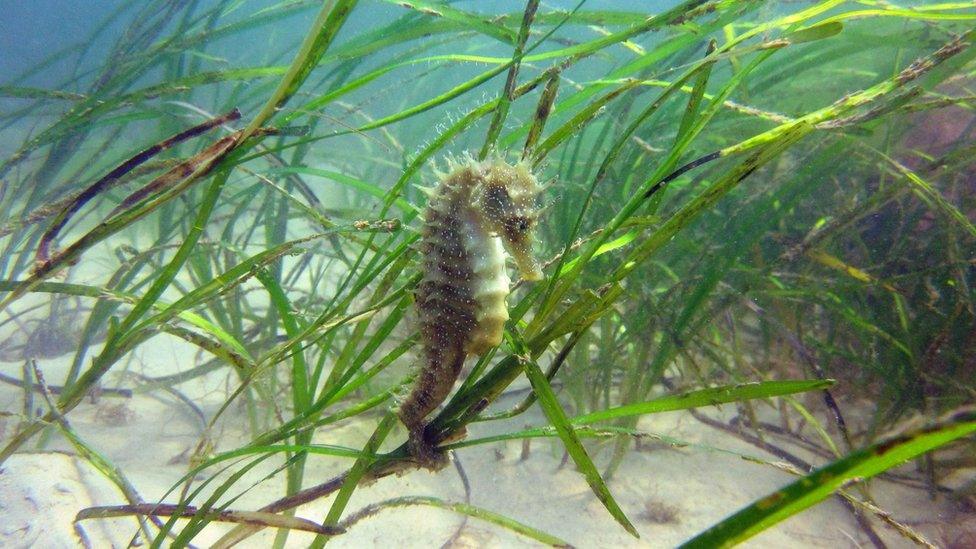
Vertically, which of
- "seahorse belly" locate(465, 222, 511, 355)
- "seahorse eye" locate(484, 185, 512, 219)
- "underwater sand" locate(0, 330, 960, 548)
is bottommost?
"underwater sand" locate(0, 330, 960, 548)

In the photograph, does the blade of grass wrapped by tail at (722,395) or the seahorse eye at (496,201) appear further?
the seahorse eye at (496,201)

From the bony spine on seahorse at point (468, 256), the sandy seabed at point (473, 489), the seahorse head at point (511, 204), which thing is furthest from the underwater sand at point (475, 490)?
the seahorse head at point (511, 204)

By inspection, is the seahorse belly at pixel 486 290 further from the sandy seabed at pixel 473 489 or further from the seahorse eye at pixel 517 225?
the sandy seabed at pixel 473 489

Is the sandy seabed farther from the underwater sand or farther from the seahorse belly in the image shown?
the seahorse belly

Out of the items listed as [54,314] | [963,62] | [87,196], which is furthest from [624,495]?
[54,314]

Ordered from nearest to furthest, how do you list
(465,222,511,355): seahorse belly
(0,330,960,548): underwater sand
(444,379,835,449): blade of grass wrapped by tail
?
1. (444,379,835,449): blade of grass wrapped by tail
2. (465,222,511,355): seahorse belly
3. (0,330,960,548): underwater sand

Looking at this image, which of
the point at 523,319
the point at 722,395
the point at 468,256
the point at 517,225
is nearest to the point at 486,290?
the point at 468,256

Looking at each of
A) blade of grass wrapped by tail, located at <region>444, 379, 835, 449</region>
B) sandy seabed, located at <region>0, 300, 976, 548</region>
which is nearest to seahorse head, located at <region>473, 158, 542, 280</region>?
blade of grass wrapped by tail, located at <region>444, 379, 835, 449</region>

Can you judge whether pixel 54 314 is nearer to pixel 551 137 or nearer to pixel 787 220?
pixel 551 137
